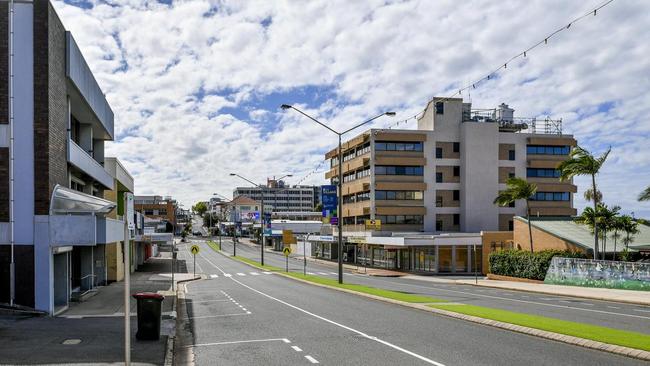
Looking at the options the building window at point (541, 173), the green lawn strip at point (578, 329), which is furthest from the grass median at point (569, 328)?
the building window at point (541, 173)

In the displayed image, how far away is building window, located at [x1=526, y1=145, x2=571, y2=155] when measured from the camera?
6869cm

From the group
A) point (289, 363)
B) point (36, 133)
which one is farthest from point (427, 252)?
point (289, 363)

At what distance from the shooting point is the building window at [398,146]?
220 ft

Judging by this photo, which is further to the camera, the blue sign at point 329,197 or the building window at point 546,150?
the building window at point 546,150

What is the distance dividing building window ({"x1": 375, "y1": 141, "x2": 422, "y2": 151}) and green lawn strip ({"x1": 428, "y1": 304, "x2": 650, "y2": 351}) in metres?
47.1

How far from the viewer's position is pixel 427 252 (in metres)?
58.0

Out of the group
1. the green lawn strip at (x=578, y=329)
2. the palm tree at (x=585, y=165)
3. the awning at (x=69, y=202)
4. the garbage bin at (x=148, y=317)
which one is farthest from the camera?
the palm tree at (x=585, y=165)

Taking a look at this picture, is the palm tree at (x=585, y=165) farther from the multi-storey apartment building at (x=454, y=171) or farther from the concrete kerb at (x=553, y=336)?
the multi-storey apartment building at (x=454, y=171)

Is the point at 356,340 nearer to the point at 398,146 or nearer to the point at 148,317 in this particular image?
the point at 148,317

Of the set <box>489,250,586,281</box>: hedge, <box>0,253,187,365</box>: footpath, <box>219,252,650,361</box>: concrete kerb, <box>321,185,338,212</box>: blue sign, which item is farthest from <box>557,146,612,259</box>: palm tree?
<box>0,253,187,365</box>: footpath

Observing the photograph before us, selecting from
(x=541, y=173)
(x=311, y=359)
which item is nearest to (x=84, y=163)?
(x=311, y=359)

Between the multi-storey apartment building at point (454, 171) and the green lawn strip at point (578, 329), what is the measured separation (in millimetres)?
46770

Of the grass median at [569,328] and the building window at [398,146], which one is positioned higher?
the building window at [398,146]

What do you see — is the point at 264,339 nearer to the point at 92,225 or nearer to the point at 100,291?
the point at 92,225
